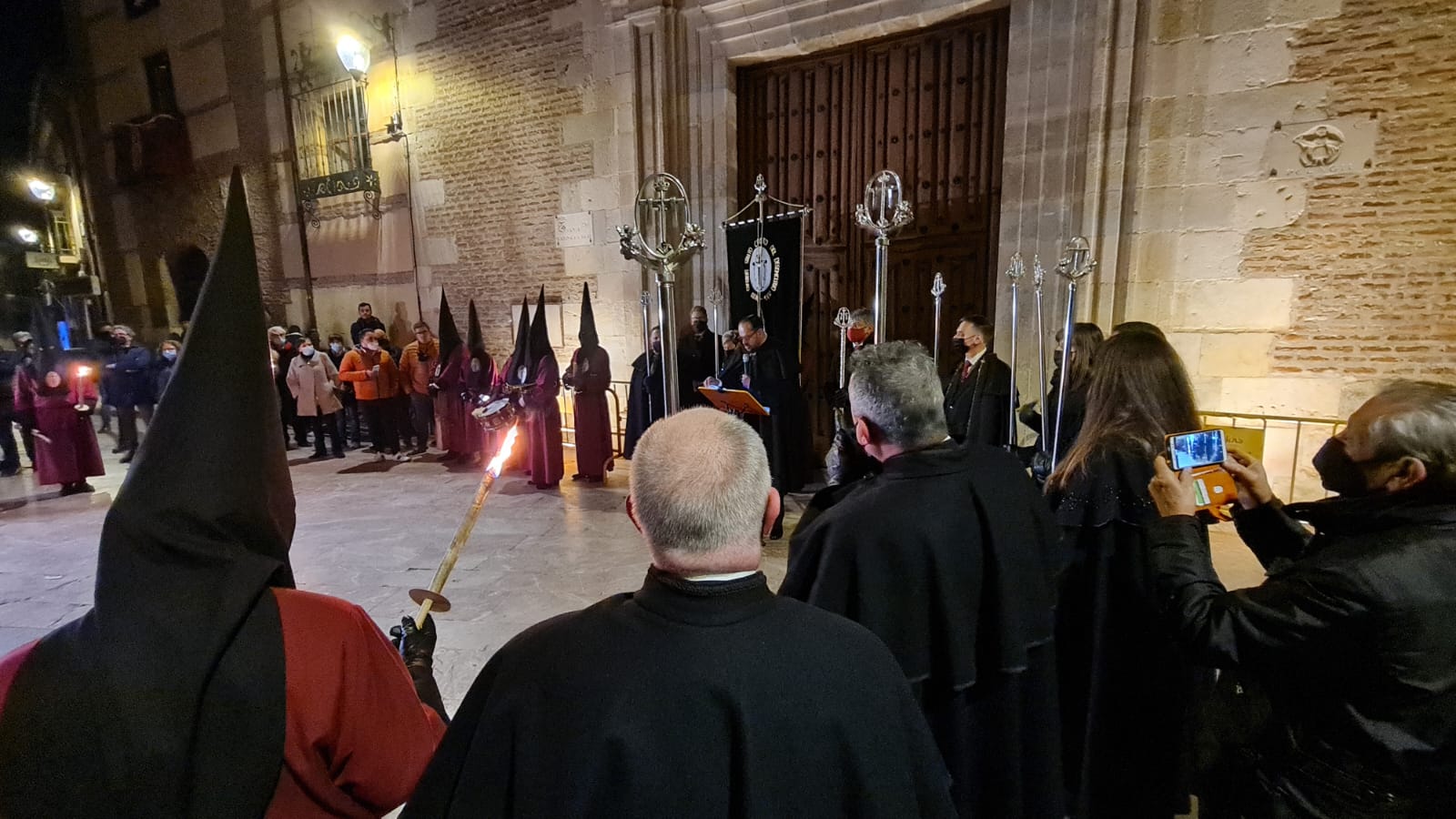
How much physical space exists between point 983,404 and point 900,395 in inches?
129

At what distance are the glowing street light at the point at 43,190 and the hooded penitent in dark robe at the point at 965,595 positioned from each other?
25.7m

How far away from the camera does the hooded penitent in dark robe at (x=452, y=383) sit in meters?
8.67

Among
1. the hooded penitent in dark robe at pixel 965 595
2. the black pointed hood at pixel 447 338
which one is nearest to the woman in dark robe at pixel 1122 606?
the hooded penitent in dark robe at pixel 965 595

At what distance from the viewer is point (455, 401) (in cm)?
884

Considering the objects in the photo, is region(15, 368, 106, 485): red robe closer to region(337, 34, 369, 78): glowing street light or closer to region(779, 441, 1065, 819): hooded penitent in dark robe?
region(337, 34, 369, 78): glowing street light

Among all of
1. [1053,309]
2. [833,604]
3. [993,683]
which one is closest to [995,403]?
[1053,309]

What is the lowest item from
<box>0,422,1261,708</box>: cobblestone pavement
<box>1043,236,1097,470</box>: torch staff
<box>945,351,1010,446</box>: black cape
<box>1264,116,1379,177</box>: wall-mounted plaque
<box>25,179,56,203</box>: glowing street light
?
<box>0,422,1261,708</box>: cobblestone pavement

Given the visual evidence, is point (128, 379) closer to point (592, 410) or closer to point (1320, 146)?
point (592, 410)

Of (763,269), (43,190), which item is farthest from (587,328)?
(43,190)

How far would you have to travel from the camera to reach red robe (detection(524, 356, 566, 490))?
24.2ft

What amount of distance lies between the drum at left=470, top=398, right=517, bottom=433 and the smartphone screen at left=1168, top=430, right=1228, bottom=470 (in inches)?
253

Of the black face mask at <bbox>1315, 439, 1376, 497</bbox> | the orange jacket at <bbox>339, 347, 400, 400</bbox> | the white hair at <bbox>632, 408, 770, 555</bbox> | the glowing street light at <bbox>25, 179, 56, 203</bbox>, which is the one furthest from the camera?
the glowing street light at <bbox>25, 179, 56, 203</bbox>

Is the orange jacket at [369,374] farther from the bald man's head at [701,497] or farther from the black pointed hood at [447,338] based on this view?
the bald man's head at [701,497]

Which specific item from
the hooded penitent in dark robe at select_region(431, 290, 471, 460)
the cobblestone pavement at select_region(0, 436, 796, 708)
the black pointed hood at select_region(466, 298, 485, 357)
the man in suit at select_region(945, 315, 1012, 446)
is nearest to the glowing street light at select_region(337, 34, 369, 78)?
the hooded penitent in dark robe at select_region(431, 290, 471, 460)
